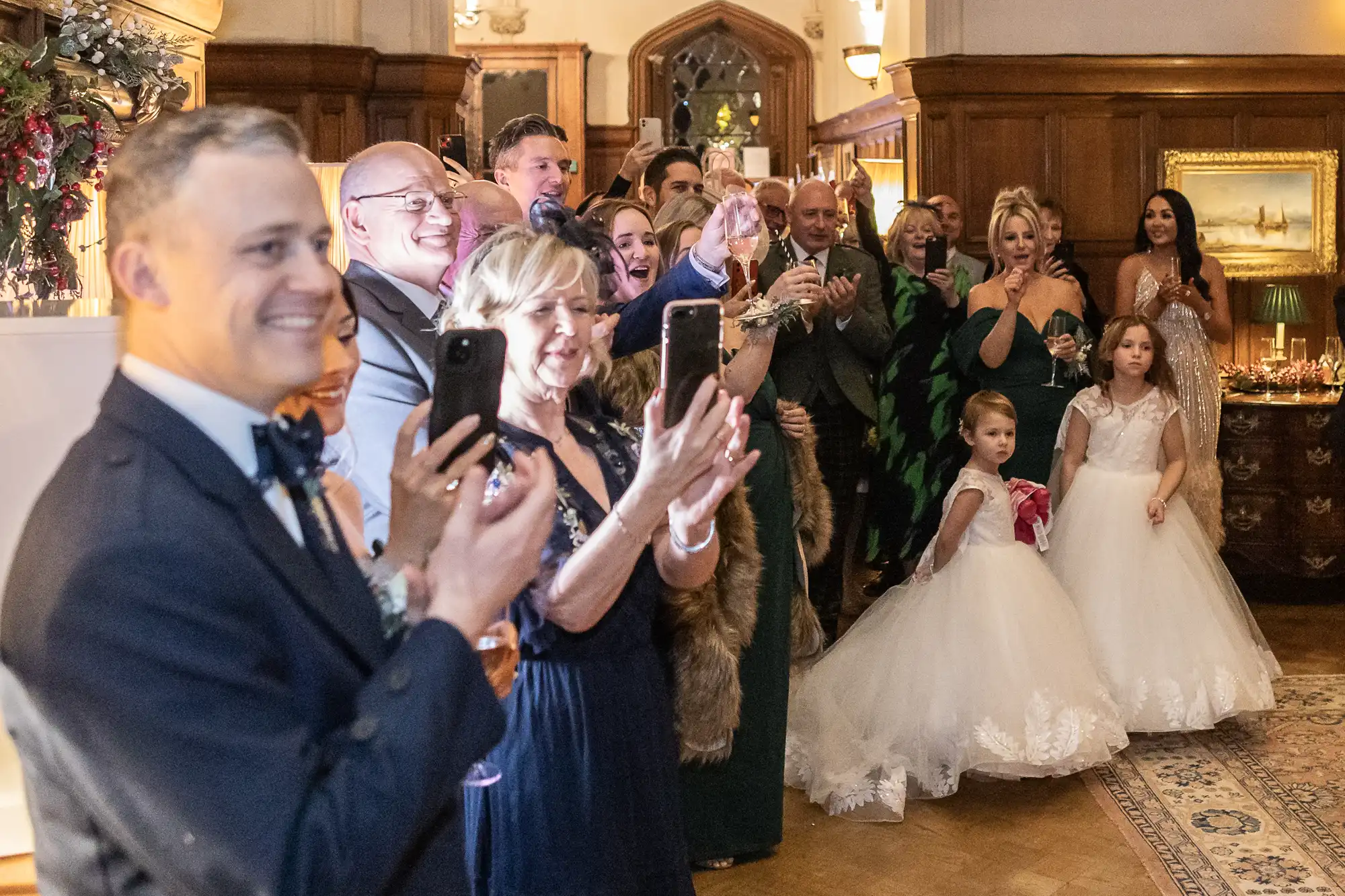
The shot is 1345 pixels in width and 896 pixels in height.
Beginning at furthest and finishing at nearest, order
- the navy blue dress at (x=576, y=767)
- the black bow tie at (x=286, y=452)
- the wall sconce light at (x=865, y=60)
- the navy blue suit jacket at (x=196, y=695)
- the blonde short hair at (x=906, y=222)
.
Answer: the wall sconce light at (x=865, y=60), the blonde short hair at (x=906, y=222), the navy blue dress at (x=576, y=767), the black bow tie at (x=286, y=452), the navy blue suit jacket at (x=196, y=695)

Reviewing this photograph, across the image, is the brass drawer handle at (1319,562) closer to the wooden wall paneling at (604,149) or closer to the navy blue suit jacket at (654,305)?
the navy blue suit jacket at (654,305)

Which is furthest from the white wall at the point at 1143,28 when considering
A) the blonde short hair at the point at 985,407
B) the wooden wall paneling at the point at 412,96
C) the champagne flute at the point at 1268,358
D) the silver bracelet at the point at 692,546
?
the silver bracelet at the point at 692,546

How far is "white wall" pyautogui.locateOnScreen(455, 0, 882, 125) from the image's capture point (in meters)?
11.9

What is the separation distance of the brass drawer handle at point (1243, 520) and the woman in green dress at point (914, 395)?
1.43 m

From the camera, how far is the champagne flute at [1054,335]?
4945mm

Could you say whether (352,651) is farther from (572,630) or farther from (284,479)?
Result: (572,630)

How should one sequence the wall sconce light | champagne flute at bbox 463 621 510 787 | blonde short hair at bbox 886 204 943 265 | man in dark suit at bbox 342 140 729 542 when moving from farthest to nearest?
the wall sconce light, blonde short hair at bbox 886 204 943 265, man in dark suit at bbox 342 140 729 542, champagne flute at bbox 463 621 510 787

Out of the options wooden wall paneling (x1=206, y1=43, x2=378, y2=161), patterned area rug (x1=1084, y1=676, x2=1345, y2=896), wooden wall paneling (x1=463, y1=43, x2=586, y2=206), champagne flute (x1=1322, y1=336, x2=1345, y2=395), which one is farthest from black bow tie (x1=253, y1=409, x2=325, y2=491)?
wooden wall paneling (x1=463, y1=43, x2=586, y2=206)

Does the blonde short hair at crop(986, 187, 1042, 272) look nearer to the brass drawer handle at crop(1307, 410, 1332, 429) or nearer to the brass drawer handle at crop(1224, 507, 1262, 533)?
the brass drawer handle at crop(1307, 410, 1332, 429)

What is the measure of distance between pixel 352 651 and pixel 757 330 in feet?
6.09

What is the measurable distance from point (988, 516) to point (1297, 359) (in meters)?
3.68

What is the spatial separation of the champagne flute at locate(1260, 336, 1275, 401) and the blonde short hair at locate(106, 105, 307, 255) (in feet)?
19.7

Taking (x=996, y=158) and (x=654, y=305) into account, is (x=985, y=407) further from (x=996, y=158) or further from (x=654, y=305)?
(x=996, y=158)

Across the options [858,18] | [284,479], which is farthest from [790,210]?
[858,18]
